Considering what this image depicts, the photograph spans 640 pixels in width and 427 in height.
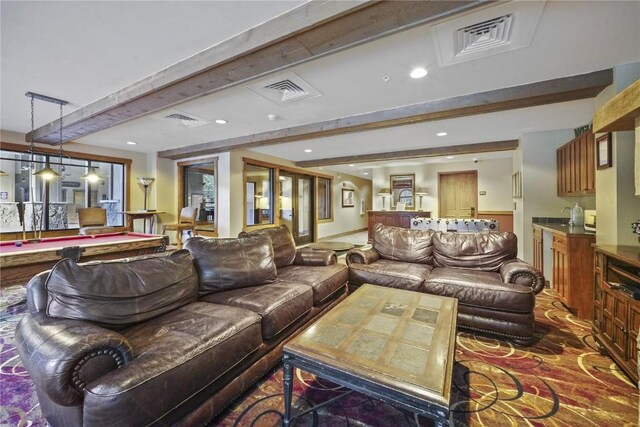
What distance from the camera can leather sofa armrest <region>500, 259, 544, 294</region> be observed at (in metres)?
2.43

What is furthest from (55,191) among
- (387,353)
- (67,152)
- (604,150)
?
(604,150)

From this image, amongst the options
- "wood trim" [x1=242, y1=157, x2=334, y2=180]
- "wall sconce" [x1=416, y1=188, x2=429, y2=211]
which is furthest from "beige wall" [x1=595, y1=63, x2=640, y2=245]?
"wall sconce" [x1=416, y1=188, x2=429, y2=211]

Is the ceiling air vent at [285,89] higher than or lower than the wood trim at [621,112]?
higher

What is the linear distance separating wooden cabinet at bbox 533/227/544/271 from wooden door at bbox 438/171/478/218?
4.15 metres

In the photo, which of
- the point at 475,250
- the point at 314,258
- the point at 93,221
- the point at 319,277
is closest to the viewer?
the point at 319,277

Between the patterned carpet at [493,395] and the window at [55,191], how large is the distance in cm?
375

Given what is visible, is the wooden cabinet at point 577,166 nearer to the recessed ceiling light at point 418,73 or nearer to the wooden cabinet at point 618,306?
the wooden cabinet at point 618,306

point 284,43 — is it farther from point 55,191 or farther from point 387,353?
point 55,191

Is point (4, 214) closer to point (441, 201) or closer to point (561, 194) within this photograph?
point (561, 194)

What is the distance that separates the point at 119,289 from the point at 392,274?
238 centimetres

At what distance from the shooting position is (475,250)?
311 cm

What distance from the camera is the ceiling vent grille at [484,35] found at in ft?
6.11

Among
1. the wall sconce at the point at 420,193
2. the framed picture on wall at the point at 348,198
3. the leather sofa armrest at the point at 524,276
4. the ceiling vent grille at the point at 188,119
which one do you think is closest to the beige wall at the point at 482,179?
the wall sconce at the point at 420,193

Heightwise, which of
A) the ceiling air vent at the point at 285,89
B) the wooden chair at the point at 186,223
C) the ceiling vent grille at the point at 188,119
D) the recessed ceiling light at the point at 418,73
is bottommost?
the wooden chair at the point at 186,223
